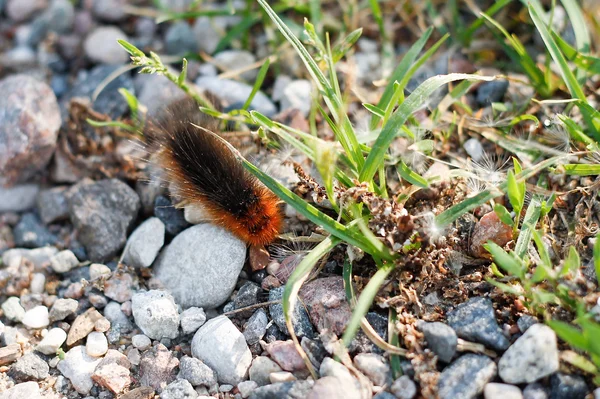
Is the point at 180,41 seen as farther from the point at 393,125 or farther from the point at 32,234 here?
the point at 393,125

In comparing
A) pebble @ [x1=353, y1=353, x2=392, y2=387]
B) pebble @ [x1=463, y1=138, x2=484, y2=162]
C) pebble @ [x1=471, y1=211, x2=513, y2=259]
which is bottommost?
pebble @ [x1=353, y1=353, x2=392, y2=387]

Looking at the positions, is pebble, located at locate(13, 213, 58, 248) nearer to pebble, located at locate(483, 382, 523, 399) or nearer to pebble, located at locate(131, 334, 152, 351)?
pebble, located at locate(131, 334, 152, 351)

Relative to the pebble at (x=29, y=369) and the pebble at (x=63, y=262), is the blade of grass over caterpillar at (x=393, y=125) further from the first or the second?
the pebble at (x=29, y=369)

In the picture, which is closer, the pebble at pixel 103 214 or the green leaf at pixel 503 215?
the green leaf at pixel 503 215

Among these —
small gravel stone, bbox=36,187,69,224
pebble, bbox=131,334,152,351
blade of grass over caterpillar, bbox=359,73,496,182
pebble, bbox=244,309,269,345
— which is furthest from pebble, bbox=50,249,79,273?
blade of grass over caterpillar, bbox=359,73,496,182

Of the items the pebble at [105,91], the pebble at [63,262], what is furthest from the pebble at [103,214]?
the pebble at [105,91]

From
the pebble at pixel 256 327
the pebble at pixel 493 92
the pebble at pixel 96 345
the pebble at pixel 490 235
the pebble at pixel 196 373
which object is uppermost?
the pebble at pixel 493 92

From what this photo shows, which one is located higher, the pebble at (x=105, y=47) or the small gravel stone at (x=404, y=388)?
the pebble at (x=105, y=47)
